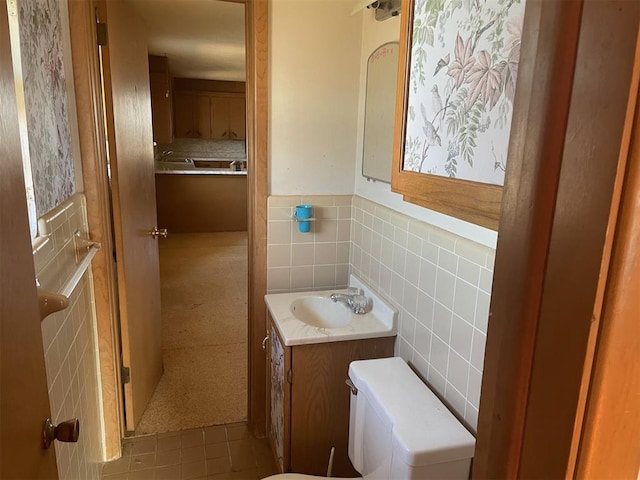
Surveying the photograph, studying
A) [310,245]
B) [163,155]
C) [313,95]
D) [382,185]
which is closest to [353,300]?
[310,245]

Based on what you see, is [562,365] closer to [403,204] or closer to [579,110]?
[579,110]

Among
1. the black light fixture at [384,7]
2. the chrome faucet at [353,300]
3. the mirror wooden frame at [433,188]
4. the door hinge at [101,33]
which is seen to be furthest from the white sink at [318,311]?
the door hinge at [101,33]

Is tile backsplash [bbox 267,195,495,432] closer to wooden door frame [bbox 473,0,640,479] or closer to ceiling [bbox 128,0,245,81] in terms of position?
wooden door frame [bbox 473,0,640,479]

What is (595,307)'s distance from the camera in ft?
1.31

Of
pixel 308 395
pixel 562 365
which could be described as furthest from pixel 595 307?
pixel 308 395

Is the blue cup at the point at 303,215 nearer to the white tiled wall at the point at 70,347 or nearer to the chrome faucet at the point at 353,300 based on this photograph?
the chrome faucet at the point at 353,300

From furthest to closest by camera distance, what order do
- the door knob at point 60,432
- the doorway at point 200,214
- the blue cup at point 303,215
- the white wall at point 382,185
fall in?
the doorway at point 200,214 < the blue cup at point 303,215 < the white wall at point 382,185 < the door knob at point 60,432

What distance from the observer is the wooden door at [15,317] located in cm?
63

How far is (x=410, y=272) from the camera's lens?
5.57 ft

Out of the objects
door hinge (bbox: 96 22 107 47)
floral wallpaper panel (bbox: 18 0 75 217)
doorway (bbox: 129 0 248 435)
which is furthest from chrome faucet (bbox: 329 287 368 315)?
door hinge (bbox: 96 22 107 47)

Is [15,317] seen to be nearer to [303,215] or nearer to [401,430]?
[401,430]

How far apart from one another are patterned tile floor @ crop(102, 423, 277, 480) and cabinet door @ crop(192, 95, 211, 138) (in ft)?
17.4

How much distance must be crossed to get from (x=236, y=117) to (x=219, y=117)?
0.25 m

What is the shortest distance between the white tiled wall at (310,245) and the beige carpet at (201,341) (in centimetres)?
83
